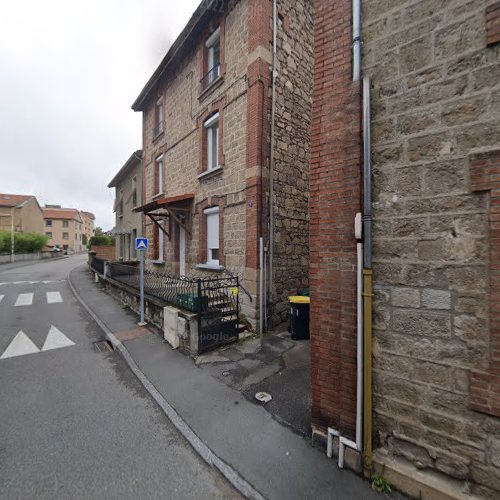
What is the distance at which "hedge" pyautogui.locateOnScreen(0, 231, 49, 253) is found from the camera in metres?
29.7

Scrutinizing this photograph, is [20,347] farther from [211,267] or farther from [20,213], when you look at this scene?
[20,213]

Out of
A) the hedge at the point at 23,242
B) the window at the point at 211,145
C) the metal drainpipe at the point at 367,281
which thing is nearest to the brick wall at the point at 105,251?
the hedge at the point at 23,242

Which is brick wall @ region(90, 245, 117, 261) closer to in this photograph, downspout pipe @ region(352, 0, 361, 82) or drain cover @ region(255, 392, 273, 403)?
drain cover @ region(255, 392, 273, 403)

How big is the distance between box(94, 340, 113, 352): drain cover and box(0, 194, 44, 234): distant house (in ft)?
143

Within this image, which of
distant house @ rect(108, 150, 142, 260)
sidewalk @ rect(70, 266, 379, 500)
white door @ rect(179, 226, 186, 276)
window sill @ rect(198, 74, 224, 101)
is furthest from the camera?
distant house @ rect(108, 150, 142, 260)

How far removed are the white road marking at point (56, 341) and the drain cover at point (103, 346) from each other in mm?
623

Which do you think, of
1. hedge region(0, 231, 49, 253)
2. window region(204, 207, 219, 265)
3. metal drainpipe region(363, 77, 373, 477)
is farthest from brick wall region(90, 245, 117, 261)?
metal drainpipe region(363, 77, 373, 477)

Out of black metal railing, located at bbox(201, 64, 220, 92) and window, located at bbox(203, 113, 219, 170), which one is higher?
black metal railing, located at bbox(201, 64, 220, 92)

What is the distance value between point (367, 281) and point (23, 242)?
4309 centimetres

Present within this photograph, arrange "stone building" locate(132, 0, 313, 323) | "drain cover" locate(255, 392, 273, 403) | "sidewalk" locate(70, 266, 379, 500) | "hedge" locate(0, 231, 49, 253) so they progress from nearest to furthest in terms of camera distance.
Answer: "sidewalk" locate(70, 266, 379, 500)
"drain cover" locate(255, 392, 273, 403)
"stone building" locate(132, 0, 313, 323)
"hedge" locate(0, 231, 49, 253)

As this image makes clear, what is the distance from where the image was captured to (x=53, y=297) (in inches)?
446

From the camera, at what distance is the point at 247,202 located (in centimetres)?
676

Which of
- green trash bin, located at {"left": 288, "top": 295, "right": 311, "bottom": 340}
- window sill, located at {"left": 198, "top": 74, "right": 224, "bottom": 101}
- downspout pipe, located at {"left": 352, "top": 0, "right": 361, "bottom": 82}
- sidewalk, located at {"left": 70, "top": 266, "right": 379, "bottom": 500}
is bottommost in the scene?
sidewalk, located at {"left": 70, "top": 266, "right": 379, "bottom": 500}

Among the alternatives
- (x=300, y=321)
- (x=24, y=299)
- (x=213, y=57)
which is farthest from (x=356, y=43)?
(x=24, y=299)
